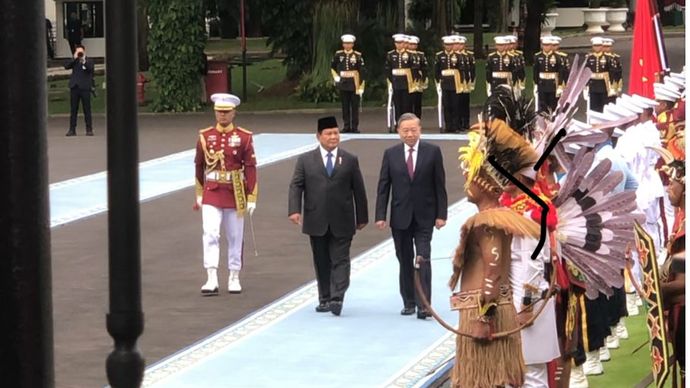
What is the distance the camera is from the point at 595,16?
64.9 meters

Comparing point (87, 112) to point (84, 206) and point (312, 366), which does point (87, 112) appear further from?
point (312, 366)

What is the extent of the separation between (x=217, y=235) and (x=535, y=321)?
5.45 meters

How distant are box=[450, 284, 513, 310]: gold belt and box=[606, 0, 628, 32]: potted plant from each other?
5612 cm

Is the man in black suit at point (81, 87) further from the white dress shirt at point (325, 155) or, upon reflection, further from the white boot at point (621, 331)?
the white boot at point (621, 331)

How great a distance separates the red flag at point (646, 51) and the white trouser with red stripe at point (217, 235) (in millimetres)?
4369

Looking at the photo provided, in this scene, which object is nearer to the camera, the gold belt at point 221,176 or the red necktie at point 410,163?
the red necktie at point 410,163

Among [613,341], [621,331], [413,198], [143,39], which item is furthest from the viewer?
[143,39]

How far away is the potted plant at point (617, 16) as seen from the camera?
2507 inches

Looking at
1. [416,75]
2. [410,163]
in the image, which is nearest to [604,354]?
[410,163]

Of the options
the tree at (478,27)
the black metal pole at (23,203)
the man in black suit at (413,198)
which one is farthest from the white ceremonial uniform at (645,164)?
the tree at (478,27)

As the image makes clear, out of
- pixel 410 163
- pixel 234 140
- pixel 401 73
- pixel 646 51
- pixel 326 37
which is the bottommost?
pixel 401 73

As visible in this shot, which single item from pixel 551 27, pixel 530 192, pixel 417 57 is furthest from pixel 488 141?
pixel 551 27

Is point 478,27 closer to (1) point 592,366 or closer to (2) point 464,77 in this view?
(2) point 464,77

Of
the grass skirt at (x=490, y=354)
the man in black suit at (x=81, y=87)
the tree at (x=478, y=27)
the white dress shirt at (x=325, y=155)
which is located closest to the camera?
the grass skirt at (x=490, y=354)
